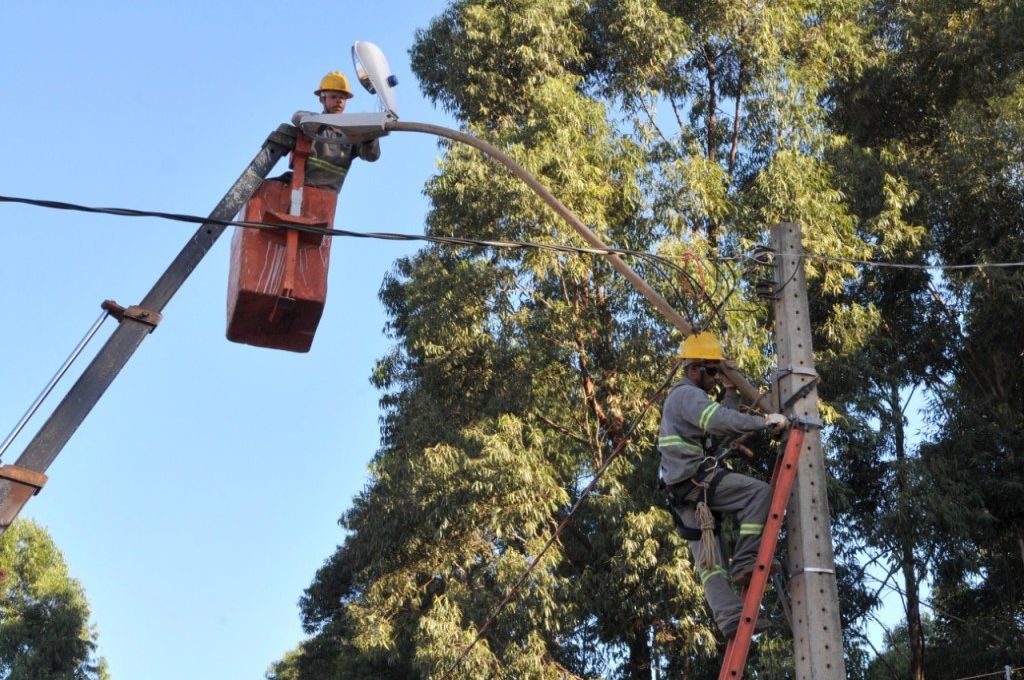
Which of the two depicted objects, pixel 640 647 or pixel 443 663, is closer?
pixel 443 663

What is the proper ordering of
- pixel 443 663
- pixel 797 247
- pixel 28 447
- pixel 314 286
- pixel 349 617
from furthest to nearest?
pixel 349 617, pixel 443 663, pixel 797 247, pixel 314 286, pixel 28 447

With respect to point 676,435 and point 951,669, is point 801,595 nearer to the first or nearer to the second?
point 676,435

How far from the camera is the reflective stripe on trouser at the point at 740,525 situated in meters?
5.95

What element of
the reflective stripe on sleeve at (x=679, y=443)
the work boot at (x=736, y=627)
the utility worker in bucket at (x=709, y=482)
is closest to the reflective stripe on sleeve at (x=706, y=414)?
the utility worker in bucket at (x=709, y=482)

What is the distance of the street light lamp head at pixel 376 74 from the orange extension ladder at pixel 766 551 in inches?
97.4

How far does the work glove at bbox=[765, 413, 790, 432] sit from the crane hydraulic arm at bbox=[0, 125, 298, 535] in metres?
2.59

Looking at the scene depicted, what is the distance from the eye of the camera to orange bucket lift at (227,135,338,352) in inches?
235

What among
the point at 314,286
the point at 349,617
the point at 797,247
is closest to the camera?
the point at 314,286

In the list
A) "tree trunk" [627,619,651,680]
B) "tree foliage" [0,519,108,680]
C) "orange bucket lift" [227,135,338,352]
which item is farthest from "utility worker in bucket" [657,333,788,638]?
"tree foliage" [0,519,108,680]

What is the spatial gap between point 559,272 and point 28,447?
38.7 feet

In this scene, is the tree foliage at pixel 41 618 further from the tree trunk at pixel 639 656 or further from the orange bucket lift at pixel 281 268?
the orange bucket lift at pixel 281 268

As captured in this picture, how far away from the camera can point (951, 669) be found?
18.3 m

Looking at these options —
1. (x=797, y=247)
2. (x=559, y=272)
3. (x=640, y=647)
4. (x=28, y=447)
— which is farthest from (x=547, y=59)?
(x=28, y=447)

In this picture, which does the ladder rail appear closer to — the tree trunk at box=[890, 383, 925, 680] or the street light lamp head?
the street light lamp head
